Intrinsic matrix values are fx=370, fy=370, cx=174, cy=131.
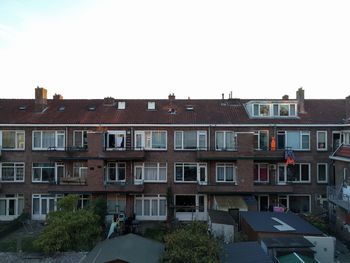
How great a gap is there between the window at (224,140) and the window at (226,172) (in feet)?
5.11

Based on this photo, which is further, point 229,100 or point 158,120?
point 229,100

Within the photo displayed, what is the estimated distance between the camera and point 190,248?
1805 cm

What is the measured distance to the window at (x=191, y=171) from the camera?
1268 inches

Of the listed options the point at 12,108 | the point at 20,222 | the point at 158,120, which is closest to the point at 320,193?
the point at 158,120

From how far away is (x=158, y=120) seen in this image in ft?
107

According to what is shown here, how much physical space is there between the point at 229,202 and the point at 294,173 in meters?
6.82

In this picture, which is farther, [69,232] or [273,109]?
[273,109]

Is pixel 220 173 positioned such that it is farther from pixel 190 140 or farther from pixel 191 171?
pixel 190 140

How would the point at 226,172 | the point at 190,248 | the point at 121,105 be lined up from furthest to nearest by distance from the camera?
the point at 121,105, the point at 226,172, the point at 190,248

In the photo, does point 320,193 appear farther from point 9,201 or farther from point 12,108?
point 12,108

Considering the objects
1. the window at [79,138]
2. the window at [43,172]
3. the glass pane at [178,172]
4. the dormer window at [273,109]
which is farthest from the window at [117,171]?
the dormer window at [273,109]

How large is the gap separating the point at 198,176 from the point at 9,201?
16762mm

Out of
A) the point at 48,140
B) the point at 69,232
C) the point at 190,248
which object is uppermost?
the point at 48,140

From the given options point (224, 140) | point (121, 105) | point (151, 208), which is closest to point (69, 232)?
point (151, 208)
